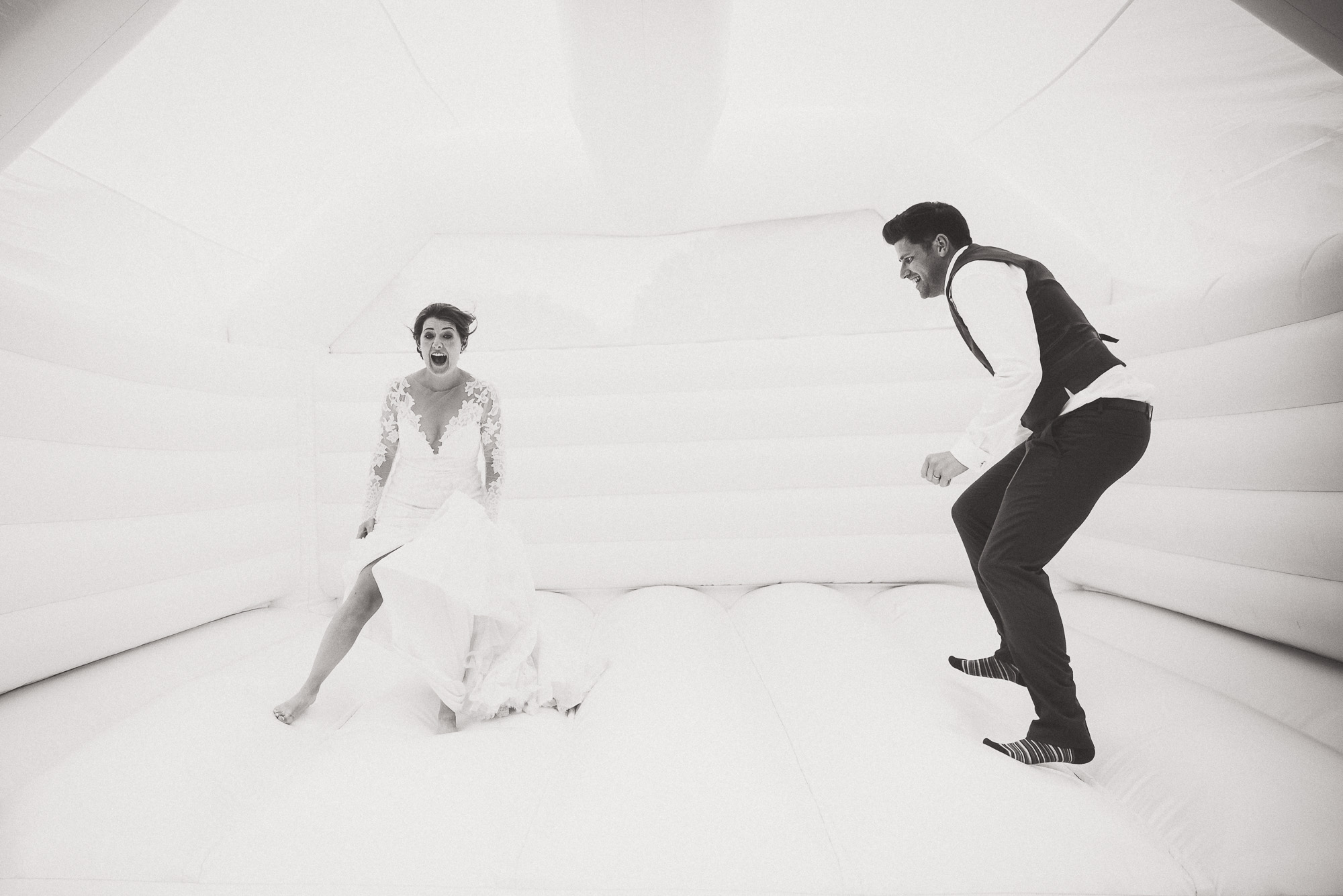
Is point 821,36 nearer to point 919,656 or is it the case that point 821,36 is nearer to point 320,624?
point 919,656

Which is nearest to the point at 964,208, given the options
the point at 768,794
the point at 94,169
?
the point at 768,794

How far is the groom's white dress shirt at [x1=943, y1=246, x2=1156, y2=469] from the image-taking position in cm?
134

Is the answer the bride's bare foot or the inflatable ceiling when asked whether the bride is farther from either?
the inflatable ceiling

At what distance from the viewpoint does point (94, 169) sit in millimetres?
1769

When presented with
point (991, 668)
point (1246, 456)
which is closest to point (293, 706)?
point (991, 668)

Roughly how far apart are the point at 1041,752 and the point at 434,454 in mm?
1885

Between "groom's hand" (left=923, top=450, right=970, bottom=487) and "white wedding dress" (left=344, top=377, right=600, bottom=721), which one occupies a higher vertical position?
"groom's hand" (left=923, top=450, right=970, bottom=487)

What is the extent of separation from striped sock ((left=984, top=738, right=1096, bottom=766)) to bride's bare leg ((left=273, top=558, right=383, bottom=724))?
169 cm

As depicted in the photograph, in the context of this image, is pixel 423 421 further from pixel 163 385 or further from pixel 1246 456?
pixel 1246 456

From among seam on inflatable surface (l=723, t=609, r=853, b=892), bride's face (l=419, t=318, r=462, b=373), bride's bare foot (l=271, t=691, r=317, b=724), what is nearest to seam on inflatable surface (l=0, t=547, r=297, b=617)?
bride's bare foot (l=271, t=691, r=317, b=724)

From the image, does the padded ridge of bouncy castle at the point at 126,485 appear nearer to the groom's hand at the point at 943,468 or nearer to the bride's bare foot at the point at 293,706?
the bride's bare foot at the point at 293,706

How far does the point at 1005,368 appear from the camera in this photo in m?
1.35

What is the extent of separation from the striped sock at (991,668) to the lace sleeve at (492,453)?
1541mm

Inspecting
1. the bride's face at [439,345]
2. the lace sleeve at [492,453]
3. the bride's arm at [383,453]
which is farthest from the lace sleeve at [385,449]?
the lace sleeve at [492,453]
